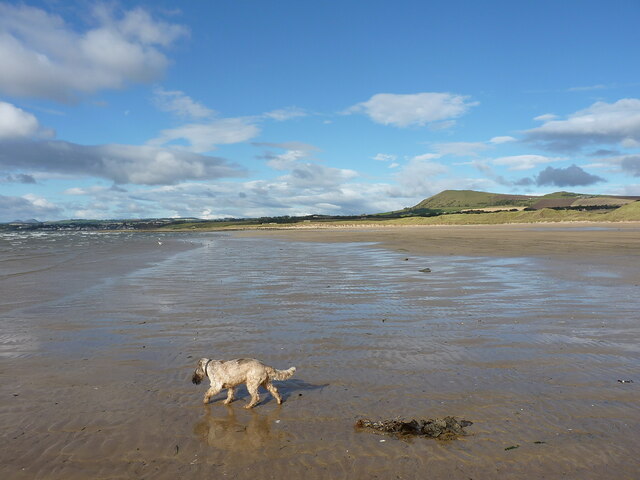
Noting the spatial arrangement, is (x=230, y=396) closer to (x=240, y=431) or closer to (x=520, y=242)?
(x=240, y=431)

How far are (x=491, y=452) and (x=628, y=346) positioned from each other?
22.5 ft

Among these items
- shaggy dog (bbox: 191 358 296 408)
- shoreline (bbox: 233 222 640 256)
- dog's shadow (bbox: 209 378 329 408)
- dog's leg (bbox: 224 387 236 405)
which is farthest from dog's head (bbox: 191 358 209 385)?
shoreline (bbox: 233 222 640 256)

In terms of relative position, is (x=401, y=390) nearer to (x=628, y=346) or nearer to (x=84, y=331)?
(x=628, y=346)

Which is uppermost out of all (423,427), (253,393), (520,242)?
(520,242)

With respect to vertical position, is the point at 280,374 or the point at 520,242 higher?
the point at 520,242

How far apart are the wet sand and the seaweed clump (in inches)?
6.6

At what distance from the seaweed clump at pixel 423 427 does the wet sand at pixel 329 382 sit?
0.55 feet

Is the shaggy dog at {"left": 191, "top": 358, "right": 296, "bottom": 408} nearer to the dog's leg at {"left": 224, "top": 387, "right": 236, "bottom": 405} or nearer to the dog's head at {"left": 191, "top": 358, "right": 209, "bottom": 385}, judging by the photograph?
the dog's leg at {"left": 224, "top": 387, "right": 236, "bottom": 405}

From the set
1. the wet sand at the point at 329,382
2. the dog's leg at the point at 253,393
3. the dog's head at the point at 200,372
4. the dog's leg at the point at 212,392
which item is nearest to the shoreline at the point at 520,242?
the wet sand at the point at 329,382

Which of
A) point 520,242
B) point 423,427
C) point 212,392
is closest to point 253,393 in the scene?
point 212,392

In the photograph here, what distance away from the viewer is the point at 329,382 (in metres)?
8.66

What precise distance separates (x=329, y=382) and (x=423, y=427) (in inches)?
98.5

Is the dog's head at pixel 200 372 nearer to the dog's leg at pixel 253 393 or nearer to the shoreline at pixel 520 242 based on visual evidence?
the dog's leg at pixel 253 393

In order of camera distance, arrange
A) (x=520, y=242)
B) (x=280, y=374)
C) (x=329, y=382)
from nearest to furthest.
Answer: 1. (x=280, y=374)
2. (x=329, y=382)
3. (x=520, y=242)
